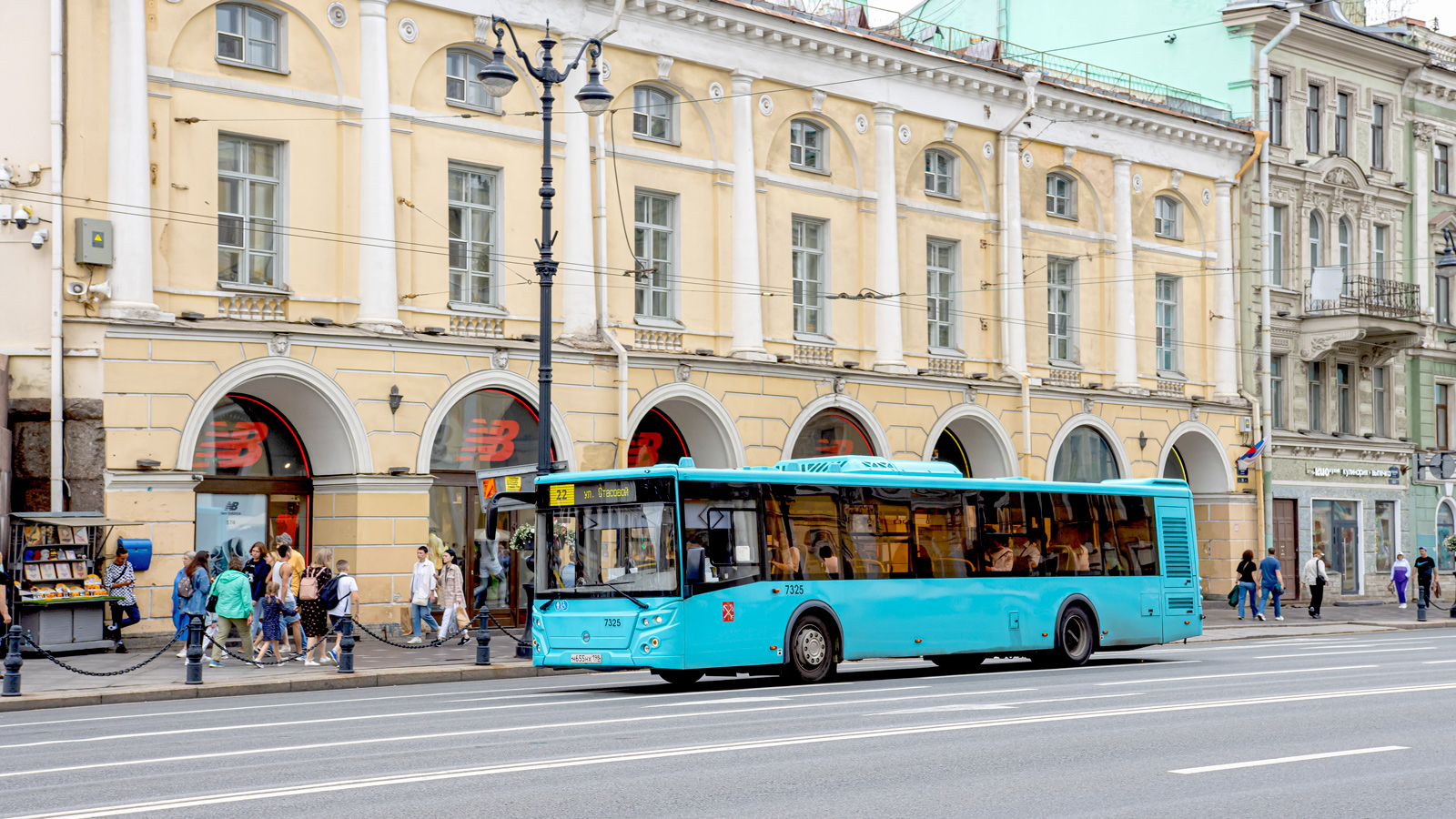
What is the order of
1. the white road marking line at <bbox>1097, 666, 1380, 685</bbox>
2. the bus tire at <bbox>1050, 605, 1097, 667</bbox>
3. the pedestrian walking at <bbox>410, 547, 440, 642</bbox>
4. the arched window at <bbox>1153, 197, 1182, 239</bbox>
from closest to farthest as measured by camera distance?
1. the white road marking line at <bbox>1097, 666, 1380, 685</bbox>
2. the bus tire at <bbox>1050, 605, 1097, 667</bbox>
3. the pedestrian walking at <bbox>410, 547, 440, 642</bbox>
4. the arched window at <bbox>1153, 197, 1182, 239</bbox>

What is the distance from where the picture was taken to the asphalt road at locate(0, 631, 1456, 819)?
955 cm

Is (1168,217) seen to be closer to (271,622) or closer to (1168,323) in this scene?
(1168,323)

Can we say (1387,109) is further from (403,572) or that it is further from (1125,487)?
(403,572)

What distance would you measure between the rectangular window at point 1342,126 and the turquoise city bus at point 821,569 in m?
26.5

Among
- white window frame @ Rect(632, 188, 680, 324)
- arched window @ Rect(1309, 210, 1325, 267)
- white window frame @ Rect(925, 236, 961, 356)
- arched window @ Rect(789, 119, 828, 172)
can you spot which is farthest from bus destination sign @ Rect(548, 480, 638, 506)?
arched window @ Rect(1309, 210, 1325, 267)

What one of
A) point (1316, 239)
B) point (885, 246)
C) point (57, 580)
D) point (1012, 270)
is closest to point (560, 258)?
point (885, 246)

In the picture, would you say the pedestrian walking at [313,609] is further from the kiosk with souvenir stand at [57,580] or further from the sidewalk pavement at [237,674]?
the kiosk with souvenir stand at [57,580]

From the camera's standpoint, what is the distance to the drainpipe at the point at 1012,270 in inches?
1496

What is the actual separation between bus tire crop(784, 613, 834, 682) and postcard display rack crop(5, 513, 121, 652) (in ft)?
33.4

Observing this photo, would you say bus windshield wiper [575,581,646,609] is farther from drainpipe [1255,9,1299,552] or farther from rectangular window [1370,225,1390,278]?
rectangular window [1370,225,1390,278]

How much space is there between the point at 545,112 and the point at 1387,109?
106 feet

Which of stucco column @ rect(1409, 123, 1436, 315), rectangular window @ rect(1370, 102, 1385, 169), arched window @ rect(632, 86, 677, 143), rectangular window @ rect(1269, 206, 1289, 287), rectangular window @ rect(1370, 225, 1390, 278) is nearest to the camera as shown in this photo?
arched window @ rect(632, 86, 677, 143)

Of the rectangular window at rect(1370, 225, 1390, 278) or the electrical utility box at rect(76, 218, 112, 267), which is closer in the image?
the electrical utility box at rect(76, 218, 112, 267)

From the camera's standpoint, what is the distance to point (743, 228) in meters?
32.8
